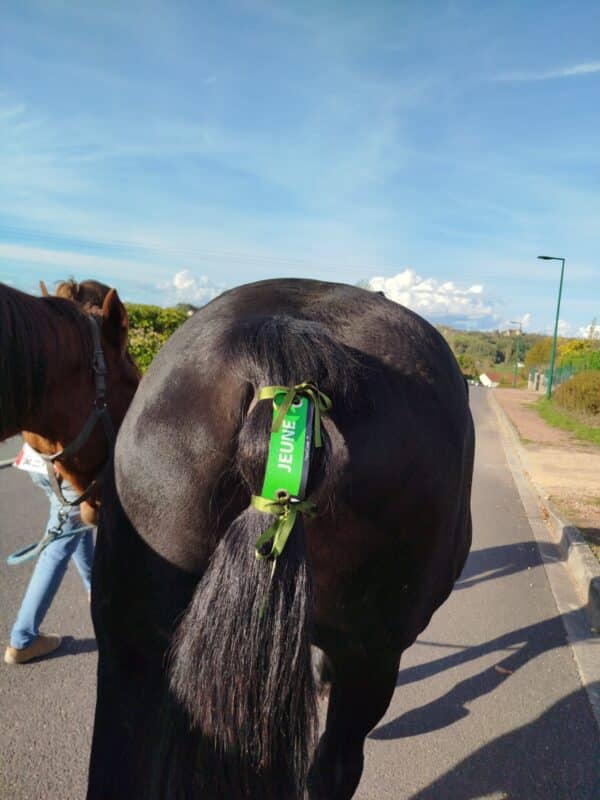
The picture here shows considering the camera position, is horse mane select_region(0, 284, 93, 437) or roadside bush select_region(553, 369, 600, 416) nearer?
horse mane select_region(0, 284, 93, 437)

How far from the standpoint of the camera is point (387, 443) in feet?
4.47

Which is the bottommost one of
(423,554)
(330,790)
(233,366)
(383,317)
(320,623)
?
(330,790)

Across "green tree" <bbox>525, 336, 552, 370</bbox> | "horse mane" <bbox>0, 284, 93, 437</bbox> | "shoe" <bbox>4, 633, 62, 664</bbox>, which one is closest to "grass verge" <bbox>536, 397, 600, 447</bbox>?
"shoe" <bbox>4, 633, 62, 664</bbox>

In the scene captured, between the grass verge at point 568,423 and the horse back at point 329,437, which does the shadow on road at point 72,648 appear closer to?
the horse back at point 329,437

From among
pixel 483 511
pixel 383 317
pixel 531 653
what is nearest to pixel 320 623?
pixel 383 317

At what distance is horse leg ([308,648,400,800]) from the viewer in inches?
64.5

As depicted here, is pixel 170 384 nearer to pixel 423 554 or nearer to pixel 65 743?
pixel 423 554

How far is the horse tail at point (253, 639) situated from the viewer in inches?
44.8

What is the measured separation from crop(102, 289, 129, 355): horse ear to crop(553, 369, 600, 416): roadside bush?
18.2m

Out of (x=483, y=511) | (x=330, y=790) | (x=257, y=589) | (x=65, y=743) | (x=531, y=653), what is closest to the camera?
(x=257, y=589)

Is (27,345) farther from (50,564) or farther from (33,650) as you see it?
(33,650)

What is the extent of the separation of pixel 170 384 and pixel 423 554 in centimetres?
81

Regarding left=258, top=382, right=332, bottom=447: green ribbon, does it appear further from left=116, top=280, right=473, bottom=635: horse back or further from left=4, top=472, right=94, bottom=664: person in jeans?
left=4, top=472, right=94, bottom=664: person in jeans

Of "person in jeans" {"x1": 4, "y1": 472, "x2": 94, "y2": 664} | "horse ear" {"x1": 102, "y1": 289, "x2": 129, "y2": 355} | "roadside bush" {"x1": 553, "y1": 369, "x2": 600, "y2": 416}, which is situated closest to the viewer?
"horse ear" {"x1": 102, "y1": 289, "x2": 129, "y2": 355}
